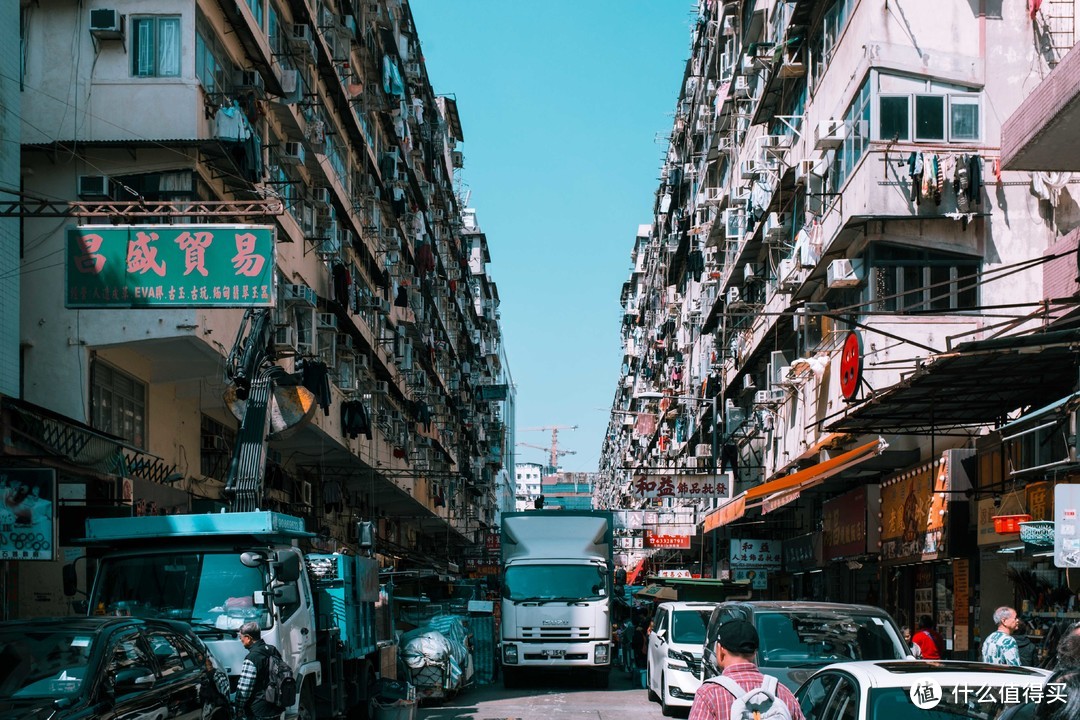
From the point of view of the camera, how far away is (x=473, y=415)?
82750mm

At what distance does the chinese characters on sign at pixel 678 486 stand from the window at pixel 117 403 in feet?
52.8

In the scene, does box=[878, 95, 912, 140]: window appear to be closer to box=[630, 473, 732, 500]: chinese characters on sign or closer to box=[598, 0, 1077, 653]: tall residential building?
box=[598, 0, 1077, 653]: tall residential building

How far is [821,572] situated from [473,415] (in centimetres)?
4886

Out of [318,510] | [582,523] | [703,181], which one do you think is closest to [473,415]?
[703,181]

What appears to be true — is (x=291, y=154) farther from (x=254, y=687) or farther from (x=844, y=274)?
(x=254, y=687)

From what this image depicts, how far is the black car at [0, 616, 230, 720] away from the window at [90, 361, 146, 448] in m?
10.6

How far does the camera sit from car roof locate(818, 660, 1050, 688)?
26.0 feet

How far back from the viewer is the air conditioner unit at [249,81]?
80.1 ft

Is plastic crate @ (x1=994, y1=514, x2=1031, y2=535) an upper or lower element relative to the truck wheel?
upper

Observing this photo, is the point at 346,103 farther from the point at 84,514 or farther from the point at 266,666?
the point at 266,666

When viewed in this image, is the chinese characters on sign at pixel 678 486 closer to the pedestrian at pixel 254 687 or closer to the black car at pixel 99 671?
the pedestrian at pixel 254 687

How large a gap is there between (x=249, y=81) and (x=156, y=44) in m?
3.45

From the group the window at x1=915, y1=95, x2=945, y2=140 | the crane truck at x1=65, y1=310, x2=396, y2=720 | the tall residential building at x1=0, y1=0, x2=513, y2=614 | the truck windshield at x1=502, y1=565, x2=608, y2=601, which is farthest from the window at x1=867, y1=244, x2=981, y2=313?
the crane truck at x1=65, y1=310, x2=396, y2=720

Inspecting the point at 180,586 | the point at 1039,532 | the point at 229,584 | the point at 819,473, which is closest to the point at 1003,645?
the point at 1039,532
